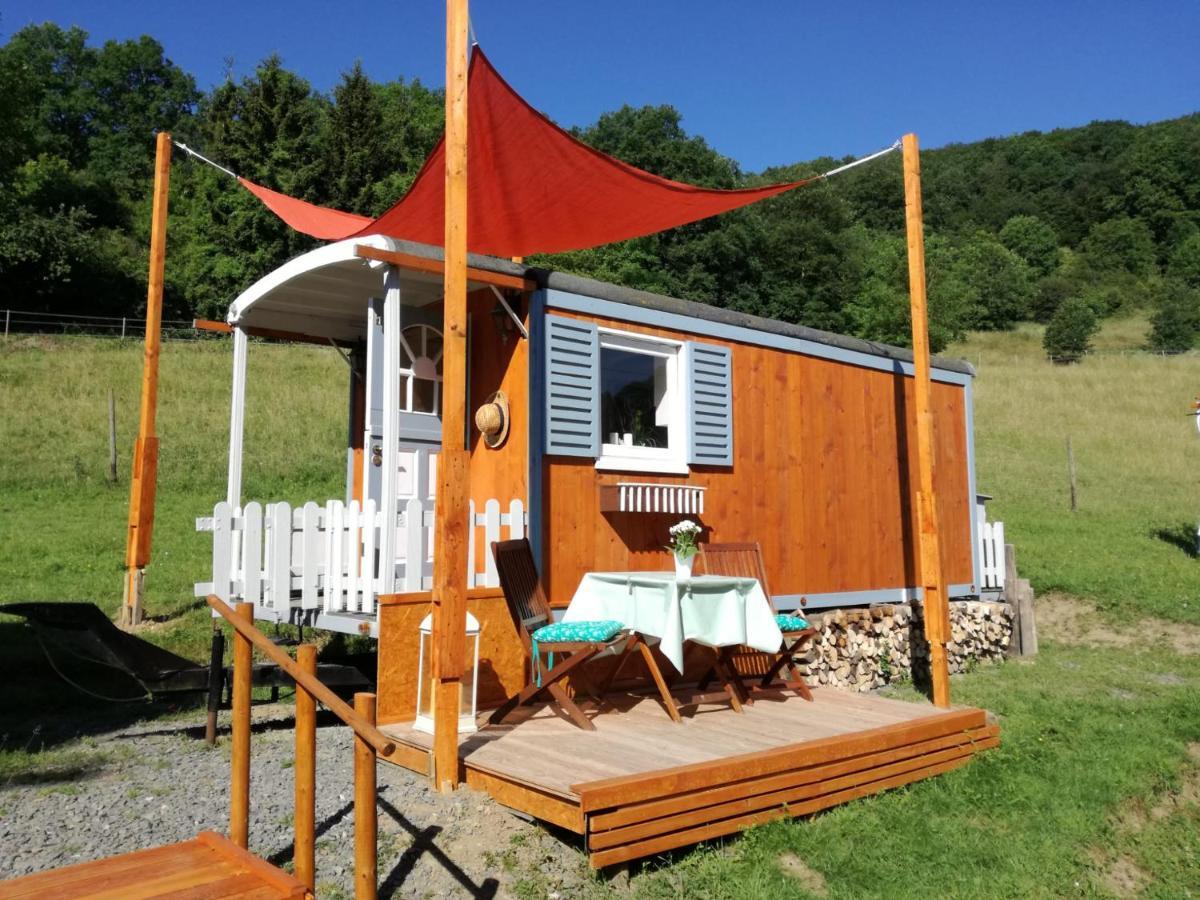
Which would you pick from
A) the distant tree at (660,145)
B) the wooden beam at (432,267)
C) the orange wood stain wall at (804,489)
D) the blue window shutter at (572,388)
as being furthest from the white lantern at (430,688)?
the distant tree at (660,145)

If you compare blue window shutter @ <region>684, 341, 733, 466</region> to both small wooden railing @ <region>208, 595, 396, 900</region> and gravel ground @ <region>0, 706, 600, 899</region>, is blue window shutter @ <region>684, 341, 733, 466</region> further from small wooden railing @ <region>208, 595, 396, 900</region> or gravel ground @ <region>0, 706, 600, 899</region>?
small wooden railing @ <region>208, 595, 396, 900</region>

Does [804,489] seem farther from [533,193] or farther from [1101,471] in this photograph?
[1101,471]

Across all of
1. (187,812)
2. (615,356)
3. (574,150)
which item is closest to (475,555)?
(615,356)

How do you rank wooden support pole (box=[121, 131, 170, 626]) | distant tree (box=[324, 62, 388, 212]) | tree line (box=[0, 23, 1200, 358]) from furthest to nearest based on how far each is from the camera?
distant tree (box=[324, 62, 388, 212]) < tree line (box=[0, 23, 1200, 358]) < wooden support pole (box=[121, 131, 170, 626])

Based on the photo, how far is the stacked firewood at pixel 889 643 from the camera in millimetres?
7062

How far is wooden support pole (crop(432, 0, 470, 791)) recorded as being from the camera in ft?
12.9

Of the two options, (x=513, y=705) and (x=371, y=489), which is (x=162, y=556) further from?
(x=513, y=705)

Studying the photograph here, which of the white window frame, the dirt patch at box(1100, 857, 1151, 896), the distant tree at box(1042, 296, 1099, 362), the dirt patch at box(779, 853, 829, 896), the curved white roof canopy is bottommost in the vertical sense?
the dirt patch at box(1100, 857, 1151, 896)

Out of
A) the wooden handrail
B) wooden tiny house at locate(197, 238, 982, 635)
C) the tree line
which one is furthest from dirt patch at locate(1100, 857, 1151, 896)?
the tree line

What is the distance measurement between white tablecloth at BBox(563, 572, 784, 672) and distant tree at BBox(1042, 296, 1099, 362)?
120ft

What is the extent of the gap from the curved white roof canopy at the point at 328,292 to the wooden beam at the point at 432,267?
36mm

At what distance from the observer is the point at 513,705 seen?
4691 millimetres

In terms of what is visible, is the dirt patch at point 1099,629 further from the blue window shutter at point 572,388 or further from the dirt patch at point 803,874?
the dirt patch at point 803,874

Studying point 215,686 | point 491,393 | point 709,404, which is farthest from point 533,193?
point 215,686
